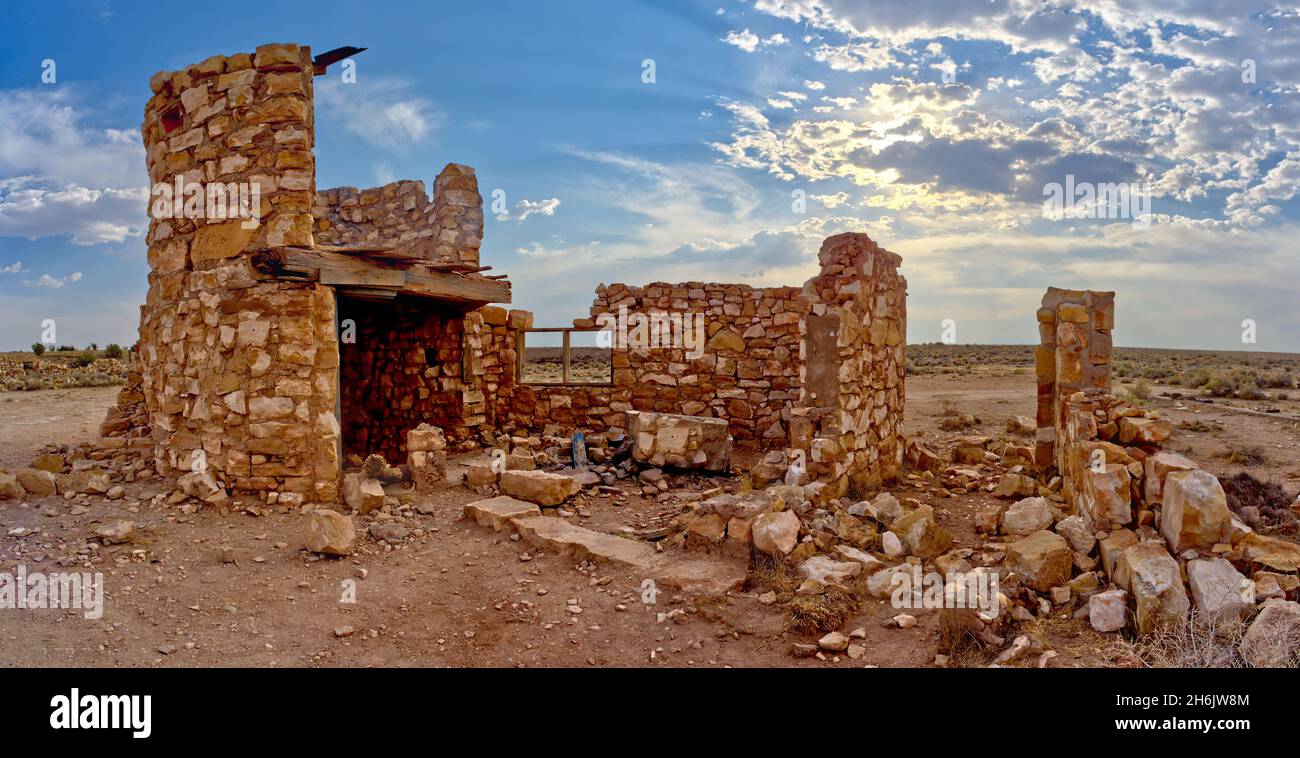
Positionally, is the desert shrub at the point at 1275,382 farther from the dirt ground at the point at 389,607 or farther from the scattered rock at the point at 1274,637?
the scattered rock at the point at 1274,637

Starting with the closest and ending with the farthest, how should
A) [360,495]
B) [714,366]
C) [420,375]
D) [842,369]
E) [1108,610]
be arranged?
1. [1108,610]
2. [360,495]
3. [842,369]
4. [420,375]
5. [714,366]

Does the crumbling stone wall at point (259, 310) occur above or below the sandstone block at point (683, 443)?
above

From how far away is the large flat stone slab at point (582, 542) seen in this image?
6.20 m

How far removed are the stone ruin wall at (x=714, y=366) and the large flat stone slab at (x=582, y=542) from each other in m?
5.09

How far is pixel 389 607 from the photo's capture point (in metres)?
5.52

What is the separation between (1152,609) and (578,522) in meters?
5.00

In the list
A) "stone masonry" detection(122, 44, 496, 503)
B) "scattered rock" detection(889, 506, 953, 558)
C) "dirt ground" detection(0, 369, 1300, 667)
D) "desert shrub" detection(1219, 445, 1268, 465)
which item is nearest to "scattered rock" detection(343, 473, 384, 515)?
"stone masonry" detection(122, 44, 496, 503)

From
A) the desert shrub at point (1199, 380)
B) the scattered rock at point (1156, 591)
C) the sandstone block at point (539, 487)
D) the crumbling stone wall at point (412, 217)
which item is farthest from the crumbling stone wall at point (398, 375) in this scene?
the desert shrub at point (1199, 380)

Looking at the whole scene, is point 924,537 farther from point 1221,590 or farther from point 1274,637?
point 1274,637

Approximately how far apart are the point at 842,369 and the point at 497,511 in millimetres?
3951

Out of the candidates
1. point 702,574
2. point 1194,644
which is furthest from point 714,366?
point 1194,644

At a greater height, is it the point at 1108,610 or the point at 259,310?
the point at 259,310

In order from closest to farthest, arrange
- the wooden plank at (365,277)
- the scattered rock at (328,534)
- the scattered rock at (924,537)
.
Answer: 1. the scattered rock at (924,537)
2. the scattered rock at (328,534)
3. the wooden plank at (365,277)

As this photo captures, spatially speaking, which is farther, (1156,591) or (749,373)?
(749,373)
